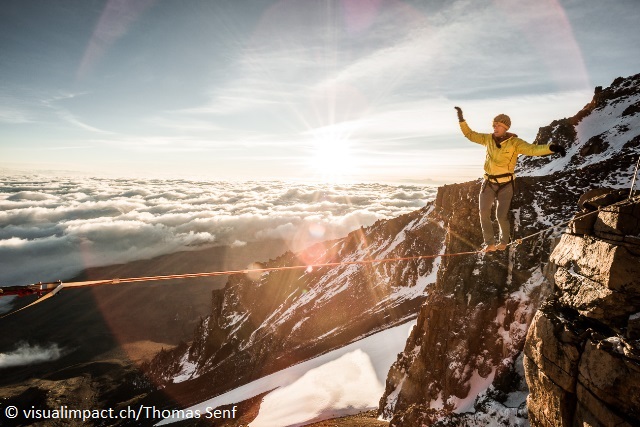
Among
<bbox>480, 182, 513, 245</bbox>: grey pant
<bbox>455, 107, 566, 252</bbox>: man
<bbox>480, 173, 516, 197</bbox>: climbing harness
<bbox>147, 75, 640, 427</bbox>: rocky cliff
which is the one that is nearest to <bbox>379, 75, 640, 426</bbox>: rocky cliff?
<bbox>147, 75, 640, 427</bbox>: rocky cliff

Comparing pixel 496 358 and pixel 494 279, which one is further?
pixel 494 279

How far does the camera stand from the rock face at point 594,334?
7.88 meters

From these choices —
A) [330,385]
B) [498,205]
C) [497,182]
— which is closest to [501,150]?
[497,182]

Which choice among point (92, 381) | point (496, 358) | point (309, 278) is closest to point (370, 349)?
point (496, 358)

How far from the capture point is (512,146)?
10266 mm

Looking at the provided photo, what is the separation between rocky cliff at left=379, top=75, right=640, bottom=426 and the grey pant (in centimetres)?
931

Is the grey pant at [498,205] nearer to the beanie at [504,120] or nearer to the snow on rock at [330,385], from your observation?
the beanie at [504,120]

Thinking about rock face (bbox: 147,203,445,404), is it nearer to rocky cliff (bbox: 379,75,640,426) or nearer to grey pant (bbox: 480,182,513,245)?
rocky cliff (bbox: 379,75,640,426)

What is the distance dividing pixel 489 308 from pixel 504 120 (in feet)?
70.0

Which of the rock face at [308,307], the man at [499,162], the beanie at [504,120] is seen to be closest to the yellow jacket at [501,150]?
the man at [499,162]

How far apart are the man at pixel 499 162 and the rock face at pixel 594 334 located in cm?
213

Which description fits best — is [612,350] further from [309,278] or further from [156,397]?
[156,397]

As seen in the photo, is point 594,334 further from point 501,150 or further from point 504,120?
point 504,120

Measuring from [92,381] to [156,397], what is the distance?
266 ft
